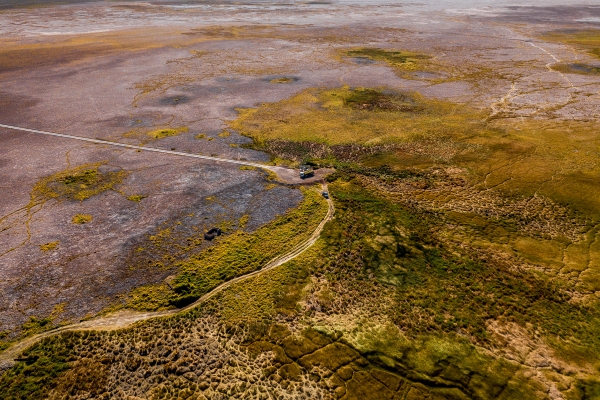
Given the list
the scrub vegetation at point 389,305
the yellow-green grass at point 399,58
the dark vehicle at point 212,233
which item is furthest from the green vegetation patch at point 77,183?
the yellow-green grass at point 399,58

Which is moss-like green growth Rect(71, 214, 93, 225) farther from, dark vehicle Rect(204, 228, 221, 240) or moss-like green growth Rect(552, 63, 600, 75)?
moss-like green growth Rect(552, 63, 600, 75)

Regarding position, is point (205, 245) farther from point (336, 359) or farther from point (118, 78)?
point (118, 78)

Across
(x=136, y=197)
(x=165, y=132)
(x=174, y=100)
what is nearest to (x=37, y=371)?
(x=136, y=197)

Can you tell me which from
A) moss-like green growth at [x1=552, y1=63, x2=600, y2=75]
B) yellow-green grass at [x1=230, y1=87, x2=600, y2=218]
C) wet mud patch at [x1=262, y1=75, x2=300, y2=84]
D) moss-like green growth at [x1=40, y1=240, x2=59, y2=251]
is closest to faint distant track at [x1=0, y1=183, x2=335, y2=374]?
moss-like green growth at [x1=40, y1=240, x2=59, y2=251]

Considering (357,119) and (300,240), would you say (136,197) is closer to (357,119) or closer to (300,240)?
(300,240)

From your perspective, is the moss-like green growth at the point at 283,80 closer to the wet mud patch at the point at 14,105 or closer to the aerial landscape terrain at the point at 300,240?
the aerial landscape terrain at the point at 300,240

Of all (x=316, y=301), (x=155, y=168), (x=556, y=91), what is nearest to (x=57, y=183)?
(x=155, y=168)
